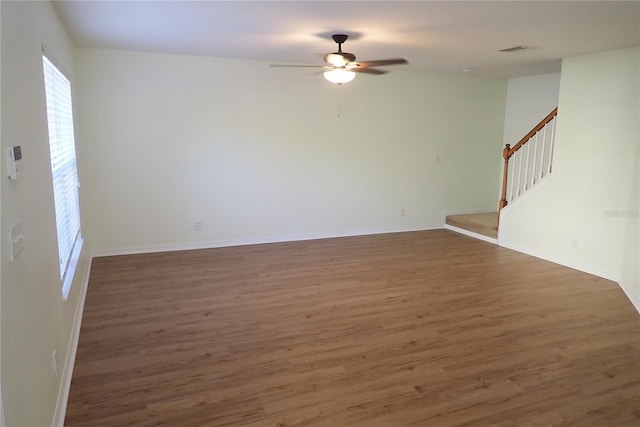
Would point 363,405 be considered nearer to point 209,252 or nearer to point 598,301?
point 598,301

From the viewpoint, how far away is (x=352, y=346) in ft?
10.6

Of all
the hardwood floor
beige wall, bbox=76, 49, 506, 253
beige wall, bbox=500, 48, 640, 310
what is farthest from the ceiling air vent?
the hardwood floor

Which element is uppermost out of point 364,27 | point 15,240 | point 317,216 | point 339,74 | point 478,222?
point 364,27

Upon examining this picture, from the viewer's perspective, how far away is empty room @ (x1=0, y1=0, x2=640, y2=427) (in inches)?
97.2

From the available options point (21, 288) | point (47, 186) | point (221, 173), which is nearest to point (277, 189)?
point (221, 173)

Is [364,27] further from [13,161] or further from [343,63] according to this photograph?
[13,161]

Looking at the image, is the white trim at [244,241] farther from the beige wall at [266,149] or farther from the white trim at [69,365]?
the white trim at [69,365]

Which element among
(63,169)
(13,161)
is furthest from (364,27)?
(13,161)

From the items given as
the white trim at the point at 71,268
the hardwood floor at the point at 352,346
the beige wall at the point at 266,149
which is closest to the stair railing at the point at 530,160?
the beige wall at the point at 266,149

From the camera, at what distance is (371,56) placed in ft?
16.9

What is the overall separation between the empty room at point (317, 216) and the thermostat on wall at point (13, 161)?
0.02 m

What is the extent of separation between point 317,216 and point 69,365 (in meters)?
4.06

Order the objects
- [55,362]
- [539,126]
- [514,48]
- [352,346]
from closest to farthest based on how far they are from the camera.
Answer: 1. [55,362]
2. [352,346]
3. [514,48]
4. [539,126]

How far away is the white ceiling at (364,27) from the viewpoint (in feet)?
10.3
